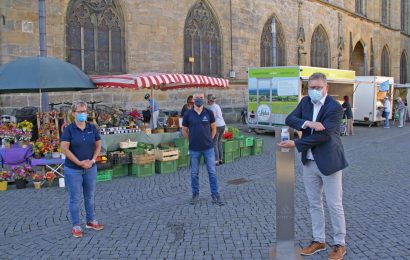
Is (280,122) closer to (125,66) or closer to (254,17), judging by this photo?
(125,66)

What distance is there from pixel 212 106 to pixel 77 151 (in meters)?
5.67

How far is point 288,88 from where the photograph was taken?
15.8 metres

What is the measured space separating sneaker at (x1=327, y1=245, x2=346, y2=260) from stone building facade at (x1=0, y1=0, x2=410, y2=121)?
12435mm

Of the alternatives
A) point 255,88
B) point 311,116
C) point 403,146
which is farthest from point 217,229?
point 255,88

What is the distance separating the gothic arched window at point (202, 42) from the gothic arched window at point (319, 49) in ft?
34.9

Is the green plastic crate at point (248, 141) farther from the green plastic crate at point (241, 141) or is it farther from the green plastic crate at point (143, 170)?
the green plastic crate at point (143, 170)

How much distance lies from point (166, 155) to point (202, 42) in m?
12.4

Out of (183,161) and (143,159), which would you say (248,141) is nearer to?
(183,161)

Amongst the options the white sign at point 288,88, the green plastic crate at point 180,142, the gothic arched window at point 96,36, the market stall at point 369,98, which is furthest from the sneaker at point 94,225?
the market stall at point 369,98

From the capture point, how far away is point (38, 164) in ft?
27.5

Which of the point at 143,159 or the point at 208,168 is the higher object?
the point at 208,168

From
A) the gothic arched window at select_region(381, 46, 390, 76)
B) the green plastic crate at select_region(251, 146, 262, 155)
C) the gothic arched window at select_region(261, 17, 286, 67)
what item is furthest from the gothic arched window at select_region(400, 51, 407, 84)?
the green plastic crate at select_region(251, 146, 262, 155)

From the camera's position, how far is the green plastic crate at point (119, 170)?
364 inches

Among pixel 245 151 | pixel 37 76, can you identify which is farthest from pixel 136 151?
pixel 245 151
